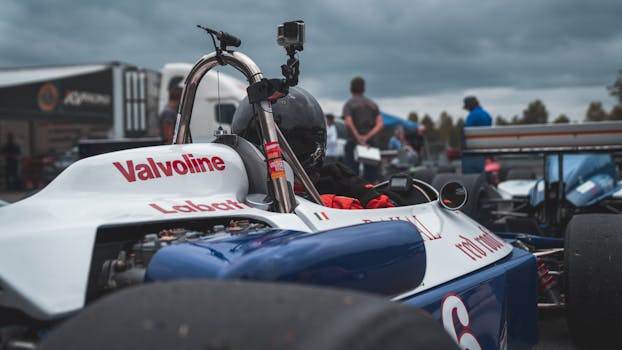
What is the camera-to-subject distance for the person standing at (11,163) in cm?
1725

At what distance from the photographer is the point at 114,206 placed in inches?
66.7

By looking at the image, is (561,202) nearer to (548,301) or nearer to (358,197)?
(548,301)

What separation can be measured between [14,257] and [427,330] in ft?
2.96

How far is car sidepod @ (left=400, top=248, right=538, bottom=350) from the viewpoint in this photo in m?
1.95

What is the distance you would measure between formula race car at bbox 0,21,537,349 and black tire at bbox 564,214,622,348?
9.4 inches

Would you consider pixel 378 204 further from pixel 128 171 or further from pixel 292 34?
pixel 128 171

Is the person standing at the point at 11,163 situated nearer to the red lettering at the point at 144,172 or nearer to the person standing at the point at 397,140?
the person standing at the point at 397,140

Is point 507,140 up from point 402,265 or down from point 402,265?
up

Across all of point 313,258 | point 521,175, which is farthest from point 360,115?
point 313,258

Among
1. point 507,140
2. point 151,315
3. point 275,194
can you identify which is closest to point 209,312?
point 151,315

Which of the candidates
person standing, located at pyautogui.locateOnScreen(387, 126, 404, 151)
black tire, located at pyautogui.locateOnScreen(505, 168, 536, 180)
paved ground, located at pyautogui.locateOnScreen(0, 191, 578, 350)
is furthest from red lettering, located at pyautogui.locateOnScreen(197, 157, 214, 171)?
person standing, located at pyautogui.locateOnScreen(387, 126, 404, 151)

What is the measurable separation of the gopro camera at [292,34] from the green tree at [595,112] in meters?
63.7

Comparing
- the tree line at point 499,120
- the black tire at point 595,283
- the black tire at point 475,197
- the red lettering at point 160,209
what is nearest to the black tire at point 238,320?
the red lettering at point 160,209

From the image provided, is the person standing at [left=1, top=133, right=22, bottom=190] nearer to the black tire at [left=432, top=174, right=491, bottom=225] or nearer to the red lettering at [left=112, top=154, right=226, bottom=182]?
the black tire at [left=432, top=174, right=491, bottom=225]
